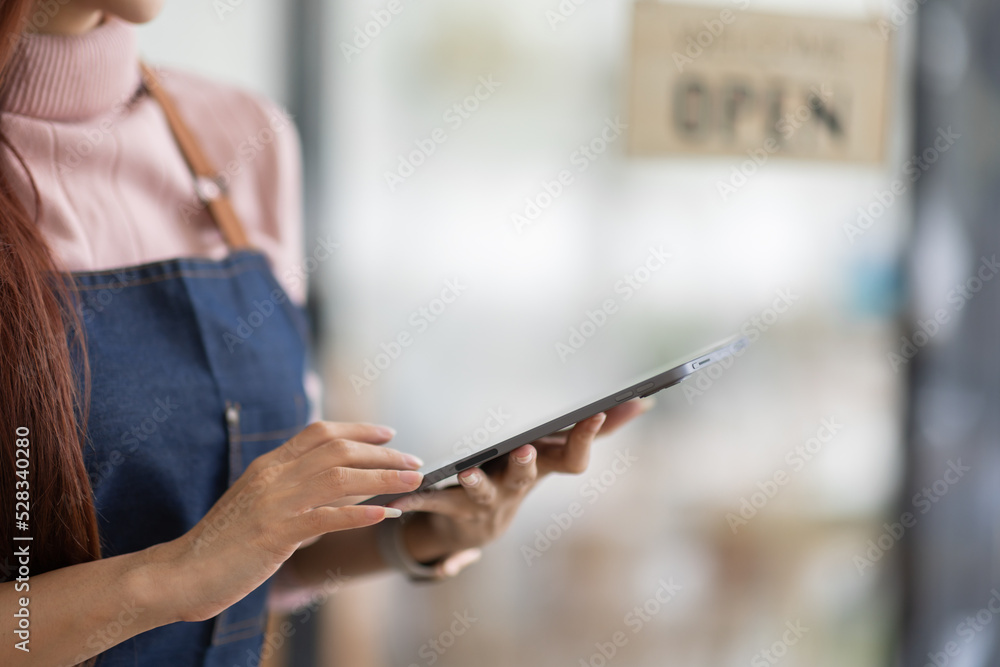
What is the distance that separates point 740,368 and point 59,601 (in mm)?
1290

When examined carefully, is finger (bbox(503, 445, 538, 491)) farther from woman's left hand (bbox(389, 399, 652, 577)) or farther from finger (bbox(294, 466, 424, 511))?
finger (bbox(294, 466, 424, 511))

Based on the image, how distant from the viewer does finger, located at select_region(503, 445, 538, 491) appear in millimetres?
576

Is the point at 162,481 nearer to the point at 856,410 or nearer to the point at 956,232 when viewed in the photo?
the point at 856,410

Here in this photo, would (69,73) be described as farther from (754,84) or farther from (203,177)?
(754,84)

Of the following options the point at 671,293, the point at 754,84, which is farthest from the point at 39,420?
the point at 754,84

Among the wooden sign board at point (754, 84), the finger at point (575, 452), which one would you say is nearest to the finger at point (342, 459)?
the finger at point (575, 452)

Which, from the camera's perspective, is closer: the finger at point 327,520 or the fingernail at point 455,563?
the finger at point 327,520

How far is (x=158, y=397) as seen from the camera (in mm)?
638

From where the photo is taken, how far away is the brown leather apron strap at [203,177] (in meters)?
0.81

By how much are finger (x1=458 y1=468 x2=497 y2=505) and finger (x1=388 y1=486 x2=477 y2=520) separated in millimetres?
12

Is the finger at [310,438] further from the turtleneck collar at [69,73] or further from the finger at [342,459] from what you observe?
the turtleneck collar at [69,73]

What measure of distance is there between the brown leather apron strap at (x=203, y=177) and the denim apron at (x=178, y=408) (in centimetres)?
5

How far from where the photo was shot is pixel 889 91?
1465 millimetres

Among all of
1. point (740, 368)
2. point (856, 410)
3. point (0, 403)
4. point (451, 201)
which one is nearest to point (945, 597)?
point (856, 410)
